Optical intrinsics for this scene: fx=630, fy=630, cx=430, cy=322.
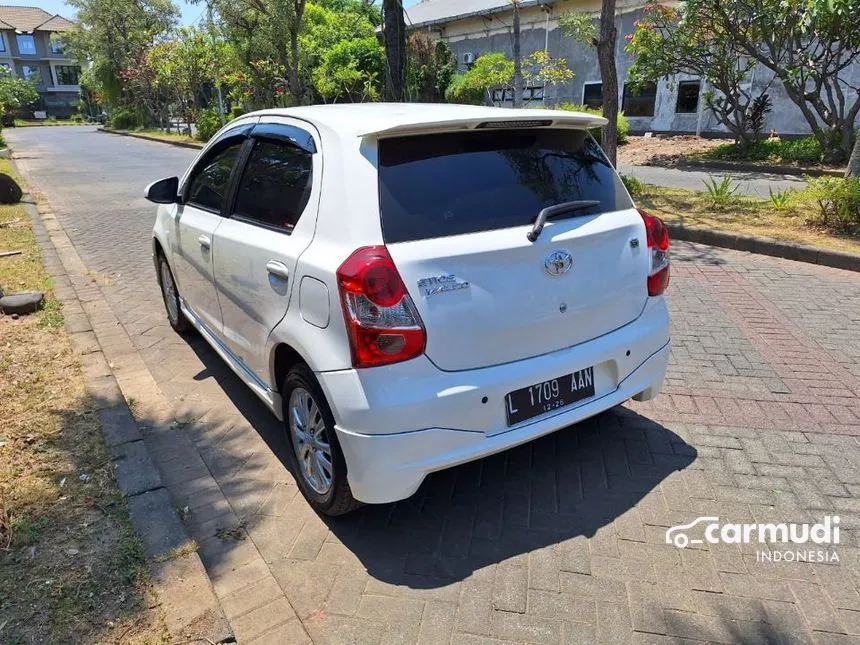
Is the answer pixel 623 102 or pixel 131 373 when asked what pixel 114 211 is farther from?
pixel 623 102

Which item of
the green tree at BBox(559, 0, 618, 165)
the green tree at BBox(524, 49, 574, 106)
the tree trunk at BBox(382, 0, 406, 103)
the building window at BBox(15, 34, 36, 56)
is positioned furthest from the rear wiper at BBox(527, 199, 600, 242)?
the building window at BBox(15, 34, 36, 56)

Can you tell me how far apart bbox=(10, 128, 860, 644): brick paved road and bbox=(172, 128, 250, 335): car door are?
0.64 m

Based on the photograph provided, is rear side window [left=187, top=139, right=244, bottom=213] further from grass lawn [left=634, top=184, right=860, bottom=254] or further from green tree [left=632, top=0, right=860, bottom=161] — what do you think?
green tree [left=632, top=0, right=860, bottom=161]

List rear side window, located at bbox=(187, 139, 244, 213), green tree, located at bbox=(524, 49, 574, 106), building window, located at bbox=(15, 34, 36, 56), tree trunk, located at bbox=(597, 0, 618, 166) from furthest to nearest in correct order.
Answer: building window, located at bbox=(15, 34, 36, 56) < green tree, located at bbox=(524, 49, 574, 106) < tree trunk, located at bbox=(597, 0, 618, 166) < rear side window, located at bbox=(187, 139, 244, 213)

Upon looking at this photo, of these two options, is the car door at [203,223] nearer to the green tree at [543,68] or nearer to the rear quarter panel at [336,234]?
the rear quarter panel at [336,234]

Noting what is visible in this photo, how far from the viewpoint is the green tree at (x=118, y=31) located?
44.8 meters

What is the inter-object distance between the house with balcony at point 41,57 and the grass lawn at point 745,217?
77.5 m

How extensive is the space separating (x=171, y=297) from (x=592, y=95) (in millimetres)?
22022

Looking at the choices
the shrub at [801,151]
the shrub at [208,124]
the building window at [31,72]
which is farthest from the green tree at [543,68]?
the building window at [31,72]

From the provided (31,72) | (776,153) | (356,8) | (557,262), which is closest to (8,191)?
(557,262)

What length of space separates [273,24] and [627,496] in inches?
910

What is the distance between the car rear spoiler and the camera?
262 cm

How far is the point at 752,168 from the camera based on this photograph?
15.3 meters

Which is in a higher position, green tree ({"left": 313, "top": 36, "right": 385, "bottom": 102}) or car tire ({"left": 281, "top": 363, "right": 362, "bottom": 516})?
green tree ({"left": 313, "top": 36, "right": 385, "bottom": 102})
